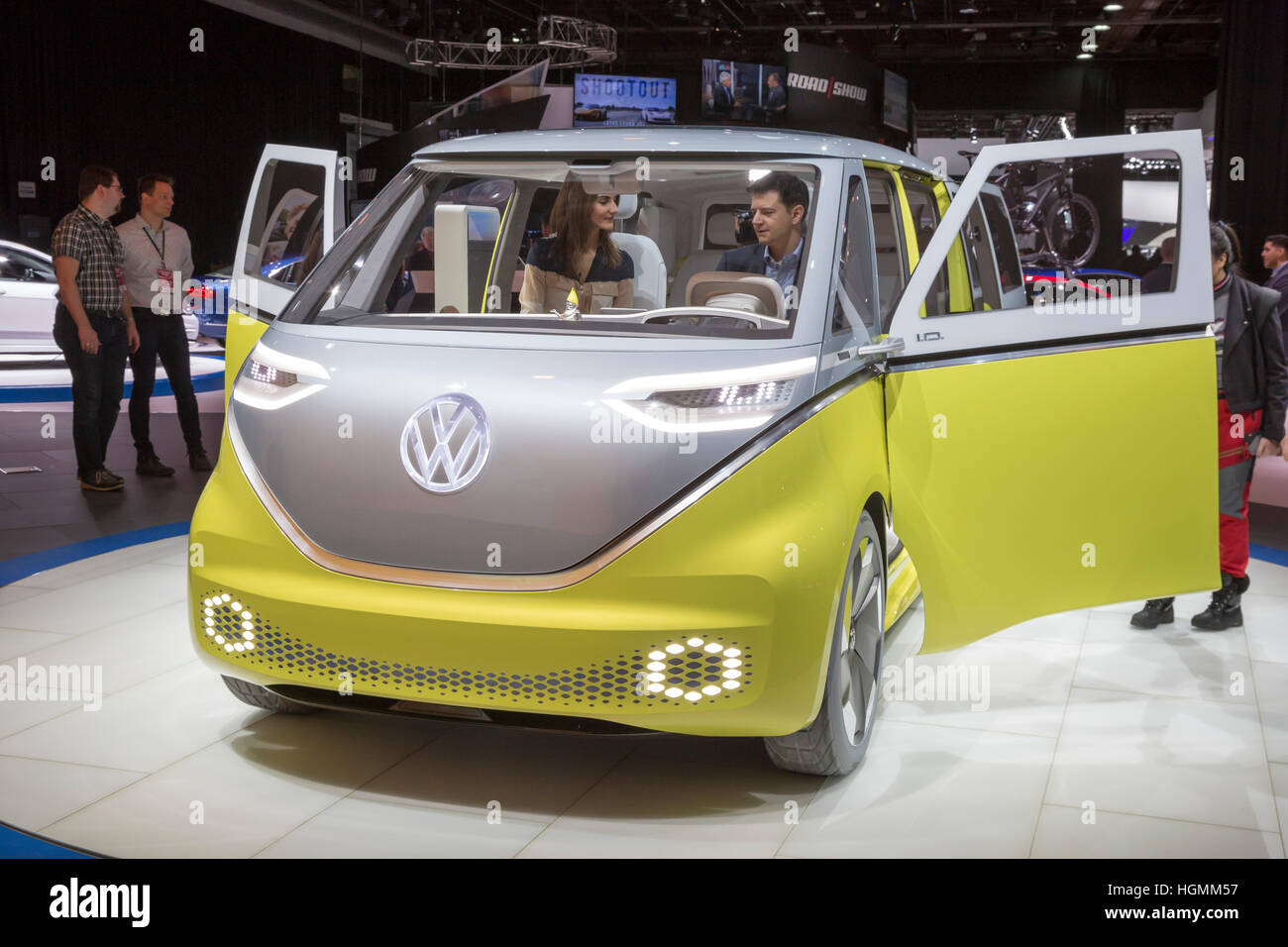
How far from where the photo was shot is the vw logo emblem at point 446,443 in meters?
2.80

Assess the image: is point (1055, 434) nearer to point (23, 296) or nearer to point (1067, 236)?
point (23, 296)

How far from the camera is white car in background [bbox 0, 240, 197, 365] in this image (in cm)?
1338

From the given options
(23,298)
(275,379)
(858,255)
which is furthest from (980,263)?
(23,298)

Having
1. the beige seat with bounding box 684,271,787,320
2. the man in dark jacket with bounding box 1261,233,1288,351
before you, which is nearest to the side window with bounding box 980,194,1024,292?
the beige seat with bounding box 684,271,787,320

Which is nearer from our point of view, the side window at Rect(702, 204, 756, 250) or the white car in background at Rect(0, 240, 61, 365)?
the side window at Rect(702, 204, 756, 250)

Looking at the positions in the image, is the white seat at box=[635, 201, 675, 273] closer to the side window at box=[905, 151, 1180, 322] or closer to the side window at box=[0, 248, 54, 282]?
the side window at box=[905, 151, 1180, 322]

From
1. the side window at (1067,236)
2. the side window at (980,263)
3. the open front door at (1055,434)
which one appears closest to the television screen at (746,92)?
the side window at (1067,236)

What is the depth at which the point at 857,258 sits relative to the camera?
346 cm

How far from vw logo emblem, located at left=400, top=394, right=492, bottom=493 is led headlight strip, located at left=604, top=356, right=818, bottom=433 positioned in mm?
307

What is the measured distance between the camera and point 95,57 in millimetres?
15984

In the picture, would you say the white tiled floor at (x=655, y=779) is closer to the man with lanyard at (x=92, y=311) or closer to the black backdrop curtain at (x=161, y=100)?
the man with lanyard at (x=92, y=311)

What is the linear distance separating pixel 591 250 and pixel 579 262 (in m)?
0.06

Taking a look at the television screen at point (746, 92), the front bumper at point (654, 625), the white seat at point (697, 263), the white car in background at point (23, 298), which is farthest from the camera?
the television screen at point (746, 92)

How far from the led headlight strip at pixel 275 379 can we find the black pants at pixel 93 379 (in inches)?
174
